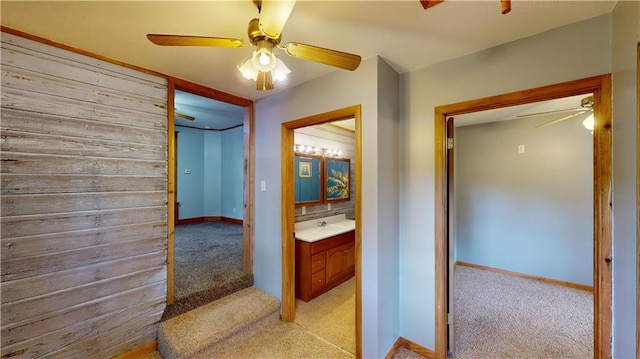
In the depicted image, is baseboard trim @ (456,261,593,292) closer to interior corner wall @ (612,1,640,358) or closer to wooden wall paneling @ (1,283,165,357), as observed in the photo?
interior corner wall @ (612,1,640,358)

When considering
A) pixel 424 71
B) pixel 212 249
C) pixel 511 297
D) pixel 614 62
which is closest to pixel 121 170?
pixel 212 249

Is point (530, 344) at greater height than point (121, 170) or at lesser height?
lesser

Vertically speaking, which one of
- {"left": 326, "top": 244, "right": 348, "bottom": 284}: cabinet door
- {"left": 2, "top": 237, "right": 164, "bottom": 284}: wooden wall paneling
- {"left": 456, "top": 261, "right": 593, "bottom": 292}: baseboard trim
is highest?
{"left": 2, "top": 237, "right": 164, "bottom": 284}: wooden wall paneling

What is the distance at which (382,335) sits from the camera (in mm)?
1836

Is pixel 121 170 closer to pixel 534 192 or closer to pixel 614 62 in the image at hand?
pixel 614 62

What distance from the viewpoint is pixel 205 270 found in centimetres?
287

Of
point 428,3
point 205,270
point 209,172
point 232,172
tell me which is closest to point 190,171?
point 209,172

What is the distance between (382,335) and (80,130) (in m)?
2.76

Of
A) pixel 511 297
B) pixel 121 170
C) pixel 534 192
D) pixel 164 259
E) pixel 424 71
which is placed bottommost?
pixel 511 297

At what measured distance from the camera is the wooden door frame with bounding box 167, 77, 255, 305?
2174mm

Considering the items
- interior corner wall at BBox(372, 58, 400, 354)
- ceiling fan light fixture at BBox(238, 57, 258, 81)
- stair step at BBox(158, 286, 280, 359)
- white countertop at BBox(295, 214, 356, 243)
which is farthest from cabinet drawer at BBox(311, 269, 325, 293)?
ceiling fan light fixture at BBox(238, 57, 258, 81)

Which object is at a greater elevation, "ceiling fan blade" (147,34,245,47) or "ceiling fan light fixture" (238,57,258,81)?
"ceiling fan blade" (147,34,245,47)

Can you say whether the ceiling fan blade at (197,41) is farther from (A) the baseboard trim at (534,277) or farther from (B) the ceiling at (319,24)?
(A) the baseboard trim at (534,277)

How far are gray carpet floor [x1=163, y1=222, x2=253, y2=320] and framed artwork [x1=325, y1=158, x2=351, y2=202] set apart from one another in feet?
5.61
